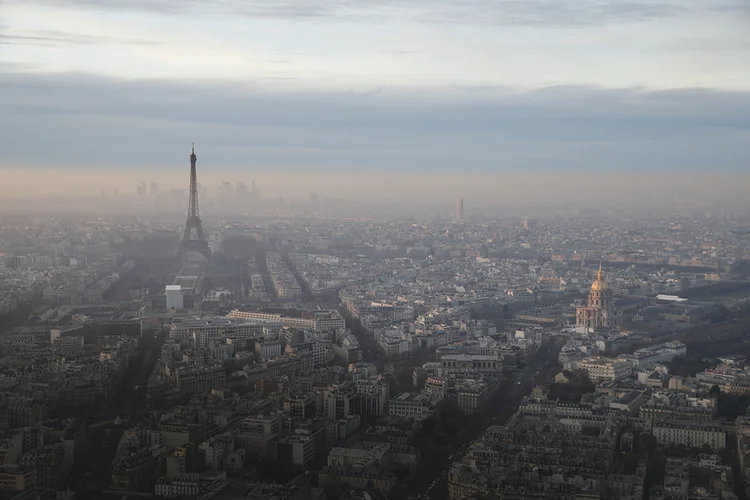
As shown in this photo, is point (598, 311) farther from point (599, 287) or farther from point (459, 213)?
point (459, 213)

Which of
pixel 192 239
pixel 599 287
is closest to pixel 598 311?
pixel 599 287

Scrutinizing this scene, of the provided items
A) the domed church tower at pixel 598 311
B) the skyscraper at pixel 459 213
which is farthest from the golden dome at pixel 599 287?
the skyscraper at pixel 459 213

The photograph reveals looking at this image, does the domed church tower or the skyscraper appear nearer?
the domed church tower

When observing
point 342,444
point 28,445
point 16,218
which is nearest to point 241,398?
point 342,444

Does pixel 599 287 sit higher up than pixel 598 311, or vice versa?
pixel 599 287

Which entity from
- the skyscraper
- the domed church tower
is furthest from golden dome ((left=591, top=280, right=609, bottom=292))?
the skyscraper

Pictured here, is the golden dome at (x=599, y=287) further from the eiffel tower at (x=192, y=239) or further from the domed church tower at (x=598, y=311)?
the eiffel tower at (x=192, y=239)

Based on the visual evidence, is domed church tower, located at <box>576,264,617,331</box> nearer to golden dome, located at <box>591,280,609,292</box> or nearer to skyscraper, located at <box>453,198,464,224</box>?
golden dome, located at <box>591,280,609,292</box>

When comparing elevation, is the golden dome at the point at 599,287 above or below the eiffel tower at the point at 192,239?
below

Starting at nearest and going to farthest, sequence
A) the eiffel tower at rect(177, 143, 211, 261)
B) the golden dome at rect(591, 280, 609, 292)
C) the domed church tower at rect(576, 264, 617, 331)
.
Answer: the domed church tower at rect(576, 264, 617, 331) < the golden dome at rect(591, 280, 609, 292) < the eiffel tower at rect(177, 143, 211, 261)
